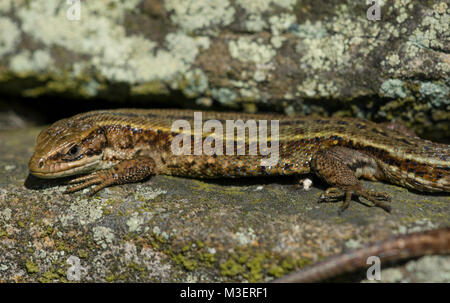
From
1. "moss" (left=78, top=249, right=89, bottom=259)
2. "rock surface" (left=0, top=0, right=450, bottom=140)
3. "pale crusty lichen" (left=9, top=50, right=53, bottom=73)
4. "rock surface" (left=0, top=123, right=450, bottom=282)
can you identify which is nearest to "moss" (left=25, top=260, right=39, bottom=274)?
"rock surface" (left=0, top=123, right=450, bottom=282)

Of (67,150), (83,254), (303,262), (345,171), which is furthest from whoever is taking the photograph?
(67,150)

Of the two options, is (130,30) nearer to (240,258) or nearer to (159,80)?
(159,80)

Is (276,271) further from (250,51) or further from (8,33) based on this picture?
(8,33)

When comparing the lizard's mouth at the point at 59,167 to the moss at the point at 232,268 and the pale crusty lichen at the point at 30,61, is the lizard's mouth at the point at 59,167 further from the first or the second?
the moss at the point at 232,268

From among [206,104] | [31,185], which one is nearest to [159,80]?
[206,104]

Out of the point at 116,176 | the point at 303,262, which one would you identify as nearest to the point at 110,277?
the point at 116,176
